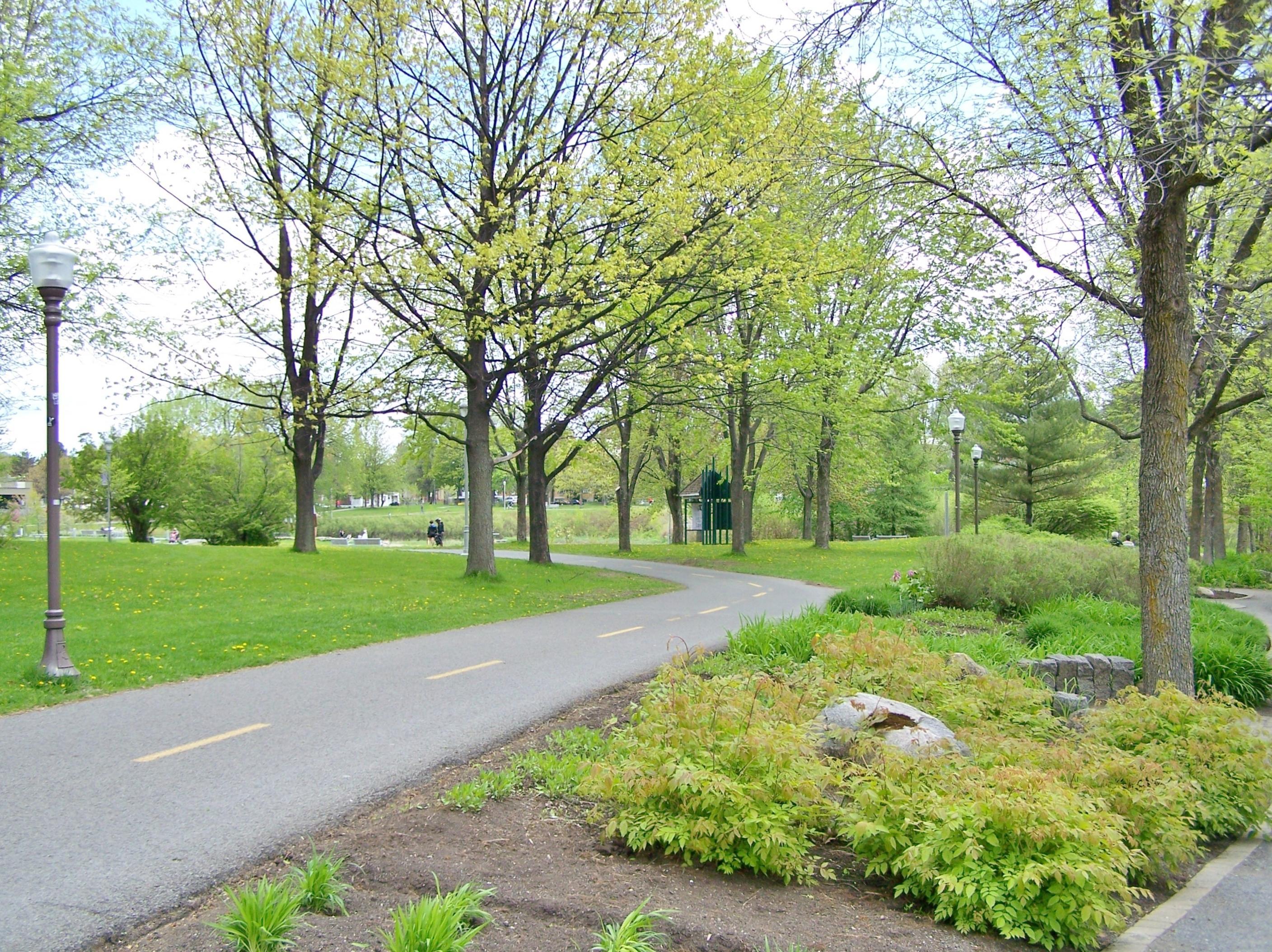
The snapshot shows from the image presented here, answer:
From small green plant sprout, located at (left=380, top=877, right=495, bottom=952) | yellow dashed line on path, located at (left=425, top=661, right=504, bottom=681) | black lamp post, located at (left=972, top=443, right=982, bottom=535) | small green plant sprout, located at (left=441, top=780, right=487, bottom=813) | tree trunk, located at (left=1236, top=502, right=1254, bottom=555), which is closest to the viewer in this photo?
small green plant sprout, located at (left=380, top=877, right=495, bottom=952)

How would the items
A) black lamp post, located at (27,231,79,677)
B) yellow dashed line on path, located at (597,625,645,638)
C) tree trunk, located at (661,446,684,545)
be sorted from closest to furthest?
1. black lamp post, located at (27,231,79,677)
2. yellow dashed line on path, located at (597,625,645,638)
3. tree trunk, located at (661,446,684,545)

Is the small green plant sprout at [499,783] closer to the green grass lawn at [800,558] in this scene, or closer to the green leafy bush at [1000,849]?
the green leafy bush at [1000,849]

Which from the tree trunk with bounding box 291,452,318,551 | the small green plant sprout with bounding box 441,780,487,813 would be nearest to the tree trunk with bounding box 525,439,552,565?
the tree trunk with bounding box 291,452,318,551

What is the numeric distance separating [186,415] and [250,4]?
44.6 meters

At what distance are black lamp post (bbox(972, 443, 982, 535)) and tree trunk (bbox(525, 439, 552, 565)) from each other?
46.1ft

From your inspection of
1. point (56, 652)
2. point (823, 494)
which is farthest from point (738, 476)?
point (56, 652)

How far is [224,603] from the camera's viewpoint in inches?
551

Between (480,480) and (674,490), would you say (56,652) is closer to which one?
(480,480)

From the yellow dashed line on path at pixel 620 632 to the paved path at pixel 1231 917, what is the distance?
798 centimetres

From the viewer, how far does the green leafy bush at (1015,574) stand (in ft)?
43.0

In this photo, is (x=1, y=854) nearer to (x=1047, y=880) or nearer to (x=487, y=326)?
(x=1047, y=880)

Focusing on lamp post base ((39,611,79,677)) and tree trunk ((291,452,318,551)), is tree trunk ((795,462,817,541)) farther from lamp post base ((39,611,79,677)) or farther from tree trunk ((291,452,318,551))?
lamp post base ((39,611,79,677))

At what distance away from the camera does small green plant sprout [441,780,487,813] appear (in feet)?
16.1

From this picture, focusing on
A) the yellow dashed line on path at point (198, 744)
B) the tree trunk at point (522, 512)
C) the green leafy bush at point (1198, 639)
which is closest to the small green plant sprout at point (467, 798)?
the yellow dashed line on path at point (198, 744)
